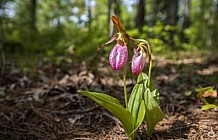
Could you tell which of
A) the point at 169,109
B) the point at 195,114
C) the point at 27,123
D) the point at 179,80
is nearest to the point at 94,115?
the point at 27,123

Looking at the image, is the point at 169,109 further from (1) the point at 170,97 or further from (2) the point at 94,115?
(2) the point at 94,115

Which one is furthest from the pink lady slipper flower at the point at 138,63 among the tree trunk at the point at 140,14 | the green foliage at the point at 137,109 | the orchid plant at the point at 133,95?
the tree trunk at the point at 140,14

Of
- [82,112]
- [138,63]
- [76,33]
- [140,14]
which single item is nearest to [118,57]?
[138,63]

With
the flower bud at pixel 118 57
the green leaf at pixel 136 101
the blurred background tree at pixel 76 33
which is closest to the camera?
the flower bud at pixel 118 57

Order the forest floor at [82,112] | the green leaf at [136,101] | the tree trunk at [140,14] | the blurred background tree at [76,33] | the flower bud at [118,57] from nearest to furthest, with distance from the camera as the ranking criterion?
the flower bud at [118,57]
the green leaf at [136,101]
the forest floor at [82,112]
the blurred background tree at [76,33]
the tree trunk at [140,14]

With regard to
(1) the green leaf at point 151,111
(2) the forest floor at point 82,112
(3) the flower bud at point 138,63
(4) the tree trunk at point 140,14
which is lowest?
(2) the forest floor at point 82,112

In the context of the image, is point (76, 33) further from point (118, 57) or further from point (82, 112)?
point (118, 57)

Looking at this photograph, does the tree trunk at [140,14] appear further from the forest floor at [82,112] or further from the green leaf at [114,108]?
the green leaf at [114,108]
